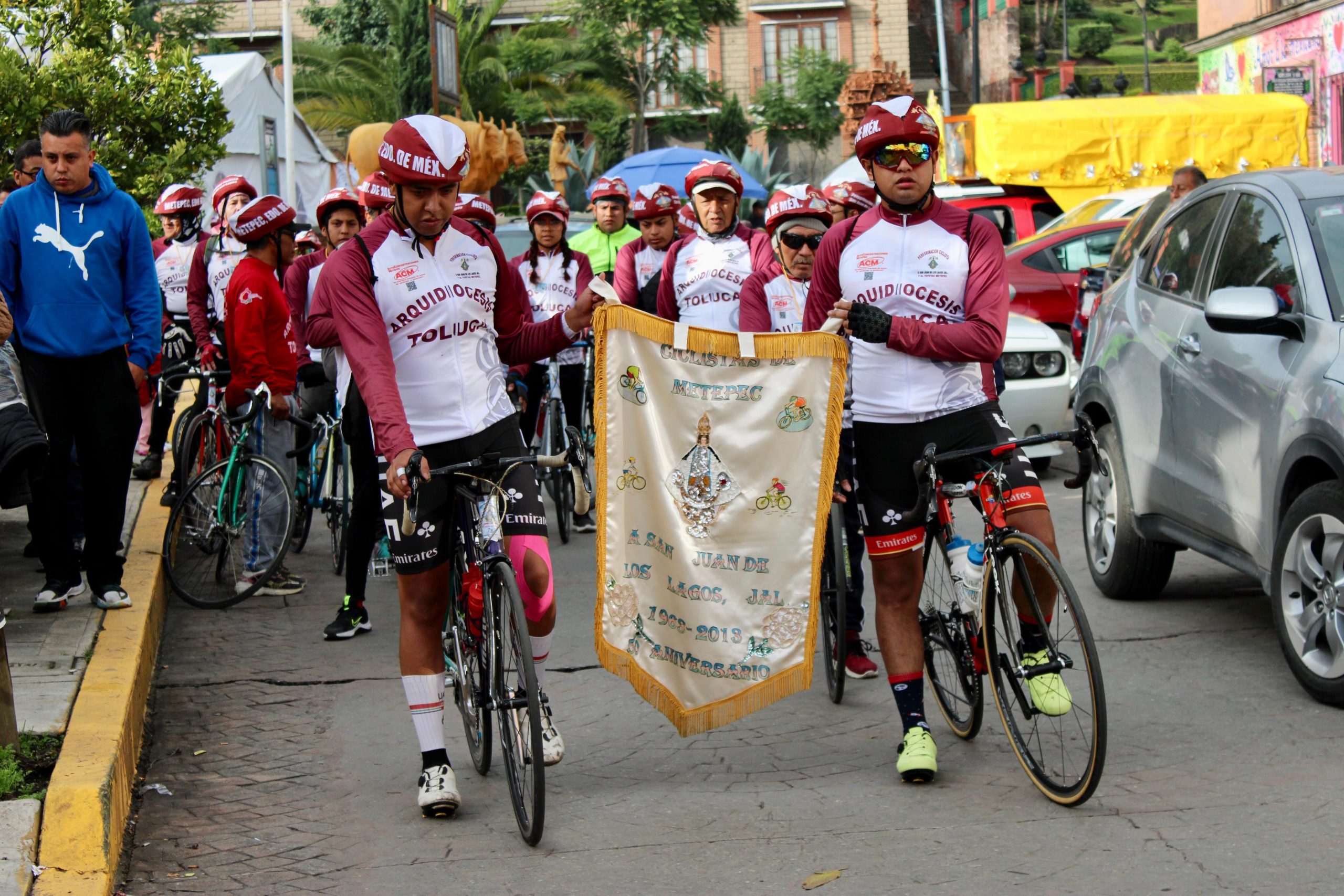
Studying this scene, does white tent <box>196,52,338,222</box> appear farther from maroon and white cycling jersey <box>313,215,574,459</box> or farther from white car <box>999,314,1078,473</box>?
maroon and white cycling jersey <box>313,215,574,459</box>

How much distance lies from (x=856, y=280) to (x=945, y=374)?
41cm

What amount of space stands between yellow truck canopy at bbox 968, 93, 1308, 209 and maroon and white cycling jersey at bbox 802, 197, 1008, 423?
19.7 meters

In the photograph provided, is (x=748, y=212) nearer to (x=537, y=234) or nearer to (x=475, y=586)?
(x=537, y=234)

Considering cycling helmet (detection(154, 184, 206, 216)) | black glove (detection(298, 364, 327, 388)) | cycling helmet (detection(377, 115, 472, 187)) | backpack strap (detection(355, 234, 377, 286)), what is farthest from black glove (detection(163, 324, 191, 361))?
Result: cycling helmet (detection(377, 115, 472, 187))

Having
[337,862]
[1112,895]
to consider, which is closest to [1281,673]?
[1112,895]

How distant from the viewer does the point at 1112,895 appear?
404 cm

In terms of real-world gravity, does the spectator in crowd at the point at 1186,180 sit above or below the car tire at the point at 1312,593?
above

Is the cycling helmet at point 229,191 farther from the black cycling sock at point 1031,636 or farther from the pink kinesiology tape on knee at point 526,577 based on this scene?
the black cycling sock at point 1031,636

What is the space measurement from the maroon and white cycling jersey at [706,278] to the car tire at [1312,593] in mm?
3189

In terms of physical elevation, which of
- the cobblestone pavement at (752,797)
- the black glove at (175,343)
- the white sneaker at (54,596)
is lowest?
the cobblestone pavement at (752,797)

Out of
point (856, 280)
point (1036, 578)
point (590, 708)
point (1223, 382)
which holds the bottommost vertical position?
point (590, 708)

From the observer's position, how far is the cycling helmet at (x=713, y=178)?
26.5 ft

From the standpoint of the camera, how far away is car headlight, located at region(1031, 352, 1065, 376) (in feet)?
38.2

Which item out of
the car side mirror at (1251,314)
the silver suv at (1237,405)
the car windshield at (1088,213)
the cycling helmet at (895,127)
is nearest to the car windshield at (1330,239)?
the silver suv at (1237,405)
